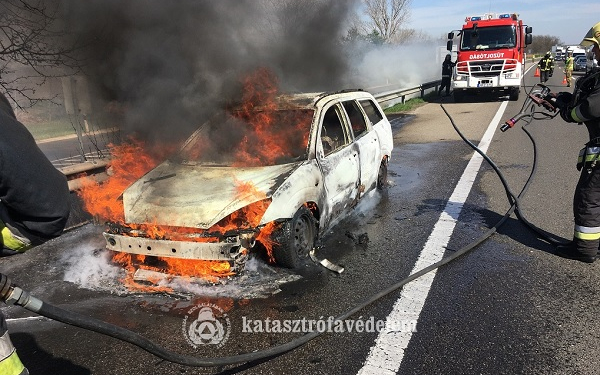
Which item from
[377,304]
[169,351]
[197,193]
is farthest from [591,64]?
[169,351]

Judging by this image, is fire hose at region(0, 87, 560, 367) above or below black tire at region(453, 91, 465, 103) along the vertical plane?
above

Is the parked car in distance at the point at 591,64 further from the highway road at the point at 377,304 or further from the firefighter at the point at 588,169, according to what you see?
the highway road at the point at 377,304

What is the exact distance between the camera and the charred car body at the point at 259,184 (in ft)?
11.0

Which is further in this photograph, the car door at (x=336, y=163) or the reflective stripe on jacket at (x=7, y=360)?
the car door at (x=336, y=163)

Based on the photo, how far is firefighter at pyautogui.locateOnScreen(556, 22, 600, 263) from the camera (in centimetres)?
366

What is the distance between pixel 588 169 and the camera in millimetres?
3729

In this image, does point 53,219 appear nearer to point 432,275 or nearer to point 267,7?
point 432,275

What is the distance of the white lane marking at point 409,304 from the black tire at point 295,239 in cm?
93

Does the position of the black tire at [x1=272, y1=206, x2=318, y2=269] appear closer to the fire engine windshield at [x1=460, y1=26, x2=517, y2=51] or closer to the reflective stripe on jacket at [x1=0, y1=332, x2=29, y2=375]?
the reflective stripe on jacket at [x1=0, y1=332, x2=29, y2=375]

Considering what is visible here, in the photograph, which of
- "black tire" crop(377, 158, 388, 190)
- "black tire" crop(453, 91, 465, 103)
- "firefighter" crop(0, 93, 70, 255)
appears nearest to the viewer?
"firefighter" crop(0, 93, 70, 255)

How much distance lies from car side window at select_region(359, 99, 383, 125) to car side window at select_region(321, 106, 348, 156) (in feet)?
3.24

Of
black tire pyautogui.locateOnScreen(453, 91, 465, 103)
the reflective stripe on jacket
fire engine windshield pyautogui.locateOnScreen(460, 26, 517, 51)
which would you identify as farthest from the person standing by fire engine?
the reflective stripe on jacket

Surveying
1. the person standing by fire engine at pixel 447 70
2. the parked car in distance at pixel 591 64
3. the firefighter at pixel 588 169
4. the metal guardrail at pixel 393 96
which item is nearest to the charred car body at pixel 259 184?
the firefighter at pixel 588 169

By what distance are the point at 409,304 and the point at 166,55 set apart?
441cm
